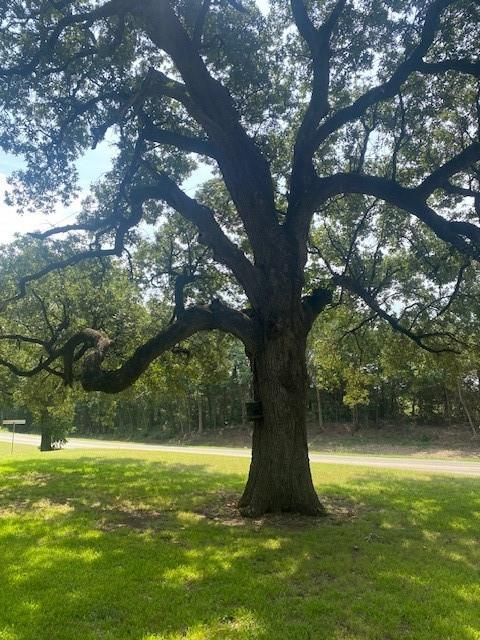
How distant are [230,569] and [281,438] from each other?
278 cm

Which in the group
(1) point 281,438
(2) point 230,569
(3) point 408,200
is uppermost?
(3) point 408,200

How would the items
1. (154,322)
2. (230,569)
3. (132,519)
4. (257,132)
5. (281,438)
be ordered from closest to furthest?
(230,569), (132,519), (281,438), (257,132), (154,322)

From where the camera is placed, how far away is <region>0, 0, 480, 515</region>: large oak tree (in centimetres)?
773

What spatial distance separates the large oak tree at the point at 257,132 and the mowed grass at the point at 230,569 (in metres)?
1.36

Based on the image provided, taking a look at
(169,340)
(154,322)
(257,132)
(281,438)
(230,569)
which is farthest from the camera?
(154,322)

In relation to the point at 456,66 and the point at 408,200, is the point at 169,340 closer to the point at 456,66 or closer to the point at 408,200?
the point at 408,200

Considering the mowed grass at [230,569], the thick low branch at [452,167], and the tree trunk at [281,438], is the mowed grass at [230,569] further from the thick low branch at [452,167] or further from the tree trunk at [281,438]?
the thick low branch at [452,167]

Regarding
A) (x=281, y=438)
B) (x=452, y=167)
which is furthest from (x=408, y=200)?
(x=281, y=438)

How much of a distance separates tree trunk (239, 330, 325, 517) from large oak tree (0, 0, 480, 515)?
21mm

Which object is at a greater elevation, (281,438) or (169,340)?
(169,340)

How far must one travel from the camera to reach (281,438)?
741 cm

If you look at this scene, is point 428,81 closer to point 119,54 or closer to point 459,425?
point 119,54

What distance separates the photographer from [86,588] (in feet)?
14.0

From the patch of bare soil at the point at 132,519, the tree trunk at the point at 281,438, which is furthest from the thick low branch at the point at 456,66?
the patch of bare soil at the point at 132,519
